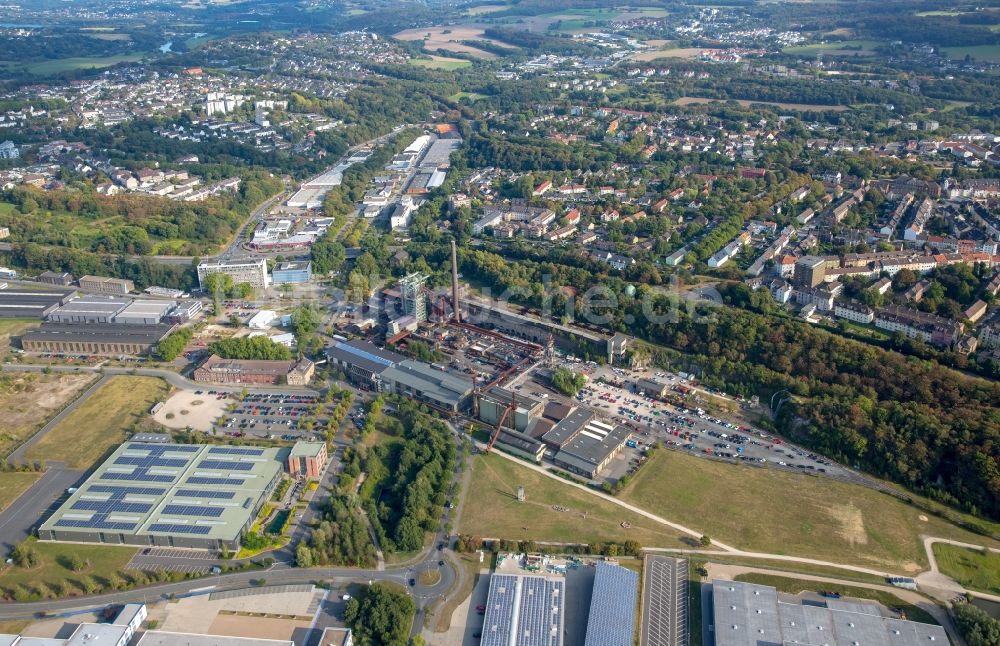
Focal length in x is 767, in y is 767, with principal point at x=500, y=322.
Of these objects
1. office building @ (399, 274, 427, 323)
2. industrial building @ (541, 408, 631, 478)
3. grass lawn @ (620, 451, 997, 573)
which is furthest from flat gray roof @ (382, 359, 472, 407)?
grass lawn @ (620, 451, 997, 573)

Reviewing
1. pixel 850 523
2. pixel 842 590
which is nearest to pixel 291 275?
pixel 850 523

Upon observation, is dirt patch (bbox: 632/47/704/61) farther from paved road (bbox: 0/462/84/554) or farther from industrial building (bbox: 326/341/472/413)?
paved road (bbox: 0/462/84/554)

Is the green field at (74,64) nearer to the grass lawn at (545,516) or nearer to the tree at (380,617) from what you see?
the grass lawn at (545,516)

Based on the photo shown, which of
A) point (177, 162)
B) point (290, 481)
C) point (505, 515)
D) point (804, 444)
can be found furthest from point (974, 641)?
point (177, 162)

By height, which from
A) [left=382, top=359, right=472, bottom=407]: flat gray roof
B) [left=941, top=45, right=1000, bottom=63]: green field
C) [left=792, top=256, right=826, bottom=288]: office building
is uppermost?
[left=941, top=45, right=1000, bottom=63]: green field

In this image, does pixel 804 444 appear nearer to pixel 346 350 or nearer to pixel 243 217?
pixel 346 350

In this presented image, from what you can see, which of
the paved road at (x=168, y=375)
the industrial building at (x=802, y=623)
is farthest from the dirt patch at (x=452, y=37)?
the industrial building at (x=802, y=623)
